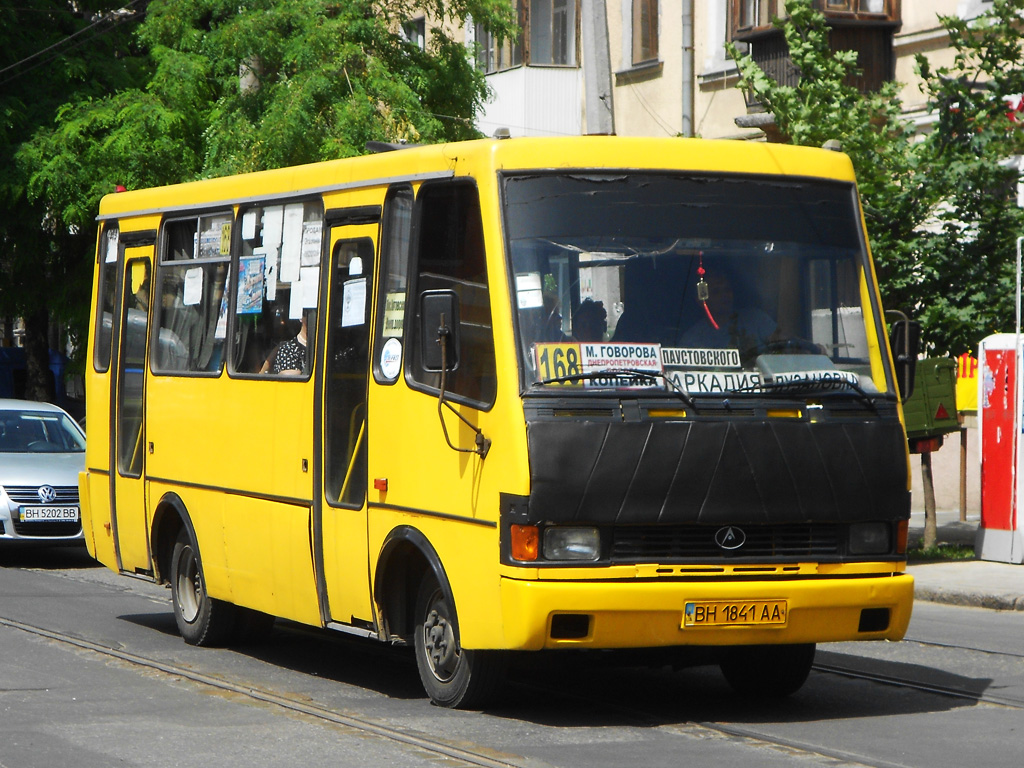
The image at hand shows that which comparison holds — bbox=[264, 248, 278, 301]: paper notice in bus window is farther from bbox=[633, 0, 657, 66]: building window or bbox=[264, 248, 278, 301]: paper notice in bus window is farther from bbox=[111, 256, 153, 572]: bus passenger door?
bbox=[633, 0, 657, 66]: building window

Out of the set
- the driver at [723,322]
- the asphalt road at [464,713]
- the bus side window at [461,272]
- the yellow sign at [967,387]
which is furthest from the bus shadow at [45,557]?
the yellow sign at [967,387]

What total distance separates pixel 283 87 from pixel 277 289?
995cm

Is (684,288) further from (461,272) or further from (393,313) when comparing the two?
(393,313)

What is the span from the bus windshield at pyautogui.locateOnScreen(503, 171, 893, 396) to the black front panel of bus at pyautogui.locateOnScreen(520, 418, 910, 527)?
212mm

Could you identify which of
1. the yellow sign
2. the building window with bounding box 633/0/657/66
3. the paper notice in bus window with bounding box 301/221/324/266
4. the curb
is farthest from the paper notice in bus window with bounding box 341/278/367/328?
the building window with bounding box 633/0/657/66

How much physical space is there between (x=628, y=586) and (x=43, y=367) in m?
22.7

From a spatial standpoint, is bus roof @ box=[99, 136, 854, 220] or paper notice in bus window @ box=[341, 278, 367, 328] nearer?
bus roof @ box=[99, 136, 854, 220]

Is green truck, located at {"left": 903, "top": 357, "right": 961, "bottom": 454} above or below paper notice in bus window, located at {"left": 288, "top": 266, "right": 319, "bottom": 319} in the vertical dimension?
below

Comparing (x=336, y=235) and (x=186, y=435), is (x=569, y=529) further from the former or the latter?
(x=186, y=435)

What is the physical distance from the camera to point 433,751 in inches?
283

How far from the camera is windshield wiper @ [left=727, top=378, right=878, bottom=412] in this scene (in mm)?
7859

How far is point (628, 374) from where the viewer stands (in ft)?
25.2

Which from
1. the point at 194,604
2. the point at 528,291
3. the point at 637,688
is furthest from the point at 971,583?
the point at 528,291

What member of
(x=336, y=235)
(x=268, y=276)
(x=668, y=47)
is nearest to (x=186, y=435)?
(x=268, y=276)
